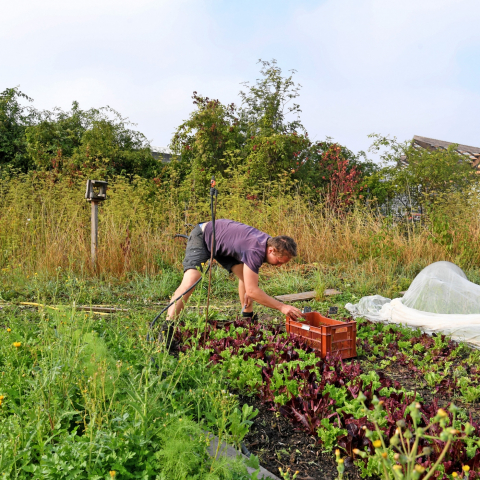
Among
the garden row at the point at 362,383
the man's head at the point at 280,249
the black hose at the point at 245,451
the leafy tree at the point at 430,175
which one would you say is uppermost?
the leafy tree at the point at 430,175

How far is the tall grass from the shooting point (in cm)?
615

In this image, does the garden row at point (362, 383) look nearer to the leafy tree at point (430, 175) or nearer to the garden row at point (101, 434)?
the garden row at point (101, 434)

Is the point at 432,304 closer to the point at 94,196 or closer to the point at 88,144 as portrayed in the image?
the point at 94,196

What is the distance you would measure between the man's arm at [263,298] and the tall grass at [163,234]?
2.95 meters

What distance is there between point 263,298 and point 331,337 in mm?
610

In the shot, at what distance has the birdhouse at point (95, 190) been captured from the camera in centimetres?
637

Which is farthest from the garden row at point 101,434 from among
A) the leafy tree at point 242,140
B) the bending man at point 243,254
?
the leafy tree at point 242,140

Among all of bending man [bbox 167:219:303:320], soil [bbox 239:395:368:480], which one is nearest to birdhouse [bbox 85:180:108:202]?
bending man [bbox 167:219:303:320]

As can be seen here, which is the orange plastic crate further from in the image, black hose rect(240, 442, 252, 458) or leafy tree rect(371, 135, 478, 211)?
leafy tree rect(371, 135, 478, 211)

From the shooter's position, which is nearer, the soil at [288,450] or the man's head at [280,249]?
the soil at [288,450]

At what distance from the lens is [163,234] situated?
6680 mm

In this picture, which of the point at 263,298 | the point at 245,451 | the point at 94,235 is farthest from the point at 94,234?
the point at 245,451

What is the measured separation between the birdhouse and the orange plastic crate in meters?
4.03

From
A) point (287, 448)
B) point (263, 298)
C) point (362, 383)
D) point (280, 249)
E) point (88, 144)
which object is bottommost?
point (287, 448)
